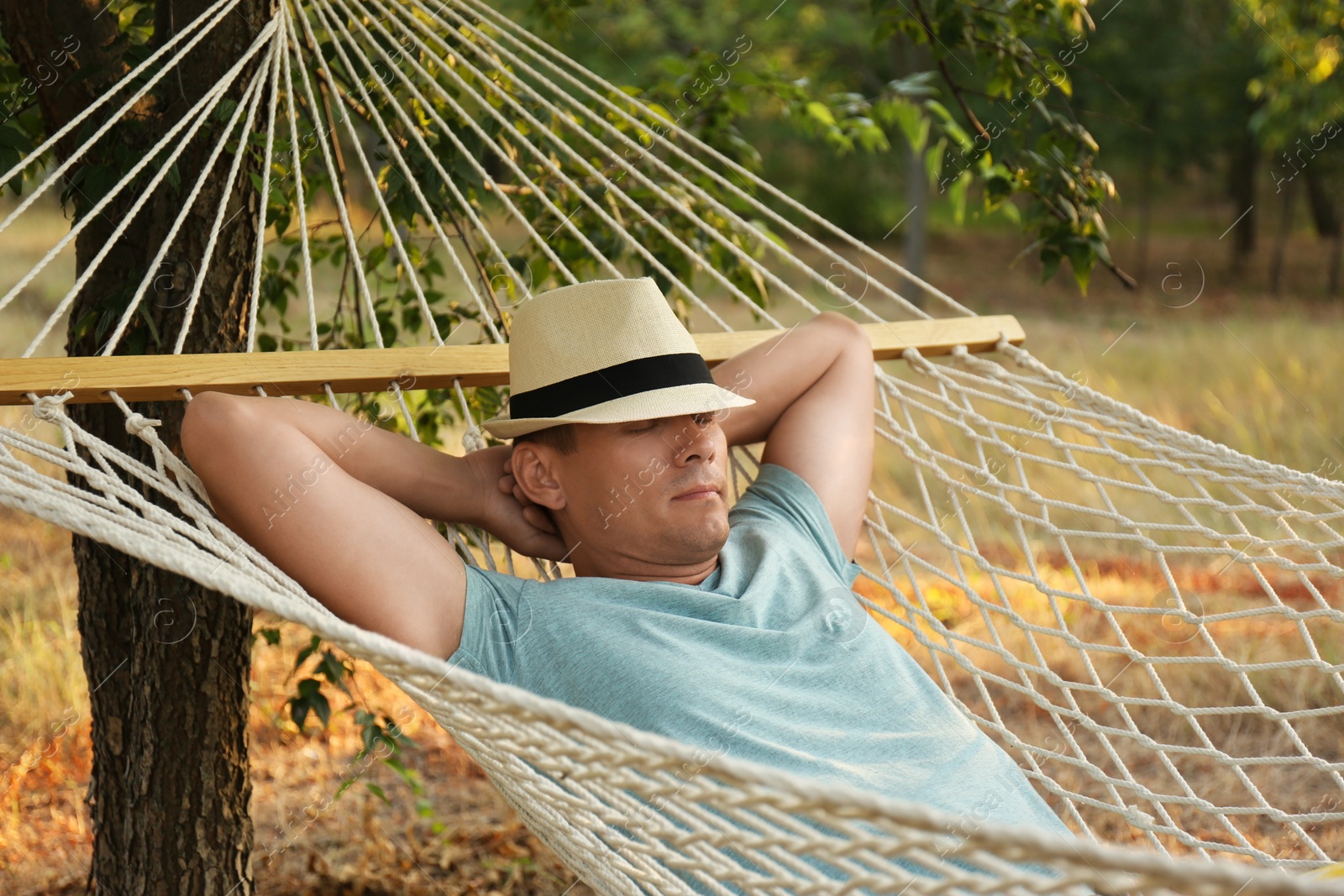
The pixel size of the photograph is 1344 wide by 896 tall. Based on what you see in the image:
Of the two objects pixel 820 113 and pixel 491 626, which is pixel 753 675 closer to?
pixel 491 626

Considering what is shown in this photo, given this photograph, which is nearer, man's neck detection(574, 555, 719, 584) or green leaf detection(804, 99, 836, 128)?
man's neck detection(574, 555, 719, 584)

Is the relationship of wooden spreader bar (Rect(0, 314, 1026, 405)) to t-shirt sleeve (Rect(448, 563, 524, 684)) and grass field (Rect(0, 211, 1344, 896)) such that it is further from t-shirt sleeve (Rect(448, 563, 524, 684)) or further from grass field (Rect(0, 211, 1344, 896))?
grass field (Rect(0, 211, 1344, 896))

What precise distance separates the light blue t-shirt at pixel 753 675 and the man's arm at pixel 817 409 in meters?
0.23

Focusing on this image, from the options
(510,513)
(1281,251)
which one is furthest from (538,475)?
(1281,251)

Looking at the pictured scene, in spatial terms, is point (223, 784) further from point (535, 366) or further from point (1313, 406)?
point (1313, 406)

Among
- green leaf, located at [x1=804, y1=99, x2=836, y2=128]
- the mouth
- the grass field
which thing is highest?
green leaf, located at [x1=804, y1=99, x2=836, y2=128]

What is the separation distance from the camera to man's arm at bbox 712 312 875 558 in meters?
1.69

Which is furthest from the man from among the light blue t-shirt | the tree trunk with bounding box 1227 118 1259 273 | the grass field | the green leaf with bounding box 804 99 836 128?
the tree trunk with bounding box 1227 118 1259 273

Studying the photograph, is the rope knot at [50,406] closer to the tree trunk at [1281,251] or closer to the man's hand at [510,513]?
the man's hand at [510,513]

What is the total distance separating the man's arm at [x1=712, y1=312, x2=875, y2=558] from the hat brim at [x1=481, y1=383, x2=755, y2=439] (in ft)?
0.91

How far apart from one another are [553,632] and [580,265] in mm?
1124

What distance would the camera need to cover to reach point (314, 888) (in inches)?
89.9

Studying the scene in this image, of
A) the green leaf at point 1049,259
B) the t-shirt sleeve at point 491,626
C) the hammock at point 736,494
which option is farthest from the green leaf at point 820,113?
the t-shirt sleeve at point 491,626

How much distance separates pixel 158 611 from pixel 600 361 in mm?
806
